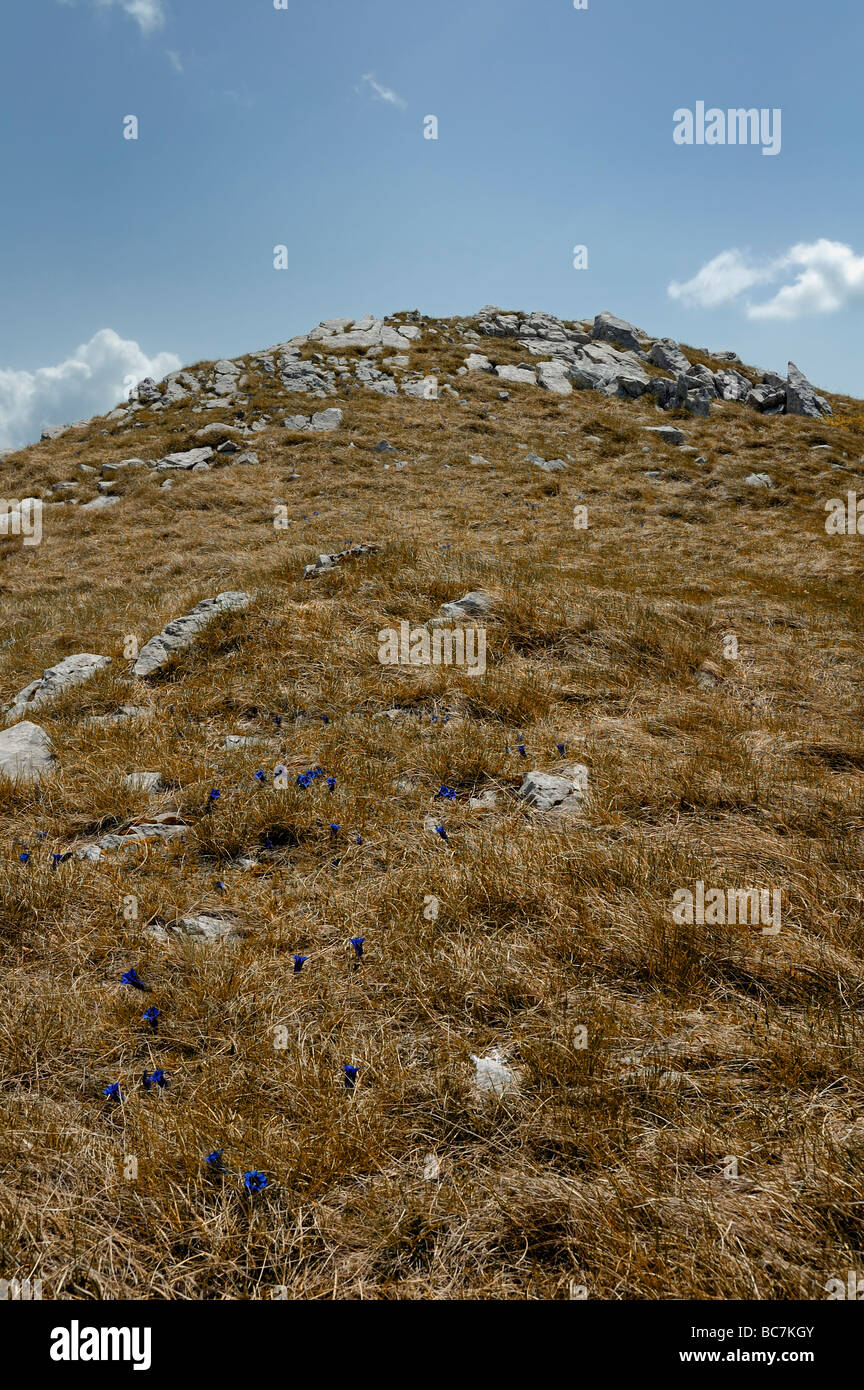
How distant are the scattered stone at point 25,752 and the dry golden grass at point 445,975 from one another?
29 centimetres

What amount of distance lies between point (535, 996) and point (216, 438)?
79.6 feet

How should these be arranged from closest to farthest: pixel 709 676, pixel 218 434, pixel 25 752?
pixel 25 752
pixel 709 676
pixel 218 434

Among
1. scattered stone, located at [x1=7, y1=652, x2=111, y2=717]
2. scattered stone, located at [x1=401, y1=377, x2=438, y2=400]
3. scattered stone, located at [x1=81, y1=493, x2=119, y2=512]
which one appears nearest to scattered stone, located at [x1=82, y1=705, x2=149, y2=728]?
scattered stone, located at [x1=7, y1=652, x2=111, y2=717]

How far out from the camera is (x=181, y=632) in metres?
8.20

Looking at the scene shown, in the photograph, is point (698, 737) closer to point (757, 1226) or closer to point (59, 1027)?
point (757, 1226)

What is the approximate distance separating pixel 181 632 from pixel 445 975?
6.34 meters

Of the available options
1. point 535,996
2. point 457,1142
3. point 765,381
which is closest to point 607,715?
point 535,996

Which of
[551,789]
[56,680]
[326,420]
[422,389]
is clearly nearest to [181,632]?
[56,680]

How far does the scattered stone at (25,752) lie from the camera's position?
554cm

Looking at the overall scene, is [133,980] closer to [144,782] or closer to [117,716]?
[144,782]

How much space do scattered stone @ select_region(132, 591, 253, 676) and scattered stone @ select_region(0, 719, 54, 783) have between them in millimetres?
1738

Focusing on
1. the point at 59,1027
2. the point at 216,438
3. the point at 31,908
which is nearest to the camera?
the point at 59,1027

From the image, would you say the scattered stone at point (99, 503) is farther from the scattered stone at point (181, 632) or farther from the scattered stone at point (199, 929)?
the scattered stone at point (199, 929)

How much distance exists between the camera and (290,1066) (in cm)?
274
